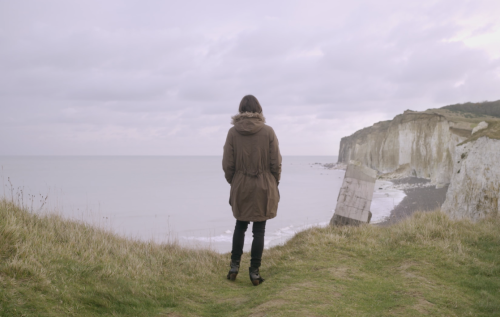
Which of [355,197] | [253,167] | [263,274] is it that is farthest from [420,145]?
[253,167]

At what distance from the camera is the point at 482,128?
10.4 metres

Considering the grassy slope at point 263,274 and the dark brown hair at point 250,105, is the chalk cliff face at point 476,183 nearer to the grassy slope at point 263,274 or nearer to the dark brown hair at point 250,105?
the grassy slope at point 263,274

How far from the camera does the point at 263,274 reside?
514 centimetres

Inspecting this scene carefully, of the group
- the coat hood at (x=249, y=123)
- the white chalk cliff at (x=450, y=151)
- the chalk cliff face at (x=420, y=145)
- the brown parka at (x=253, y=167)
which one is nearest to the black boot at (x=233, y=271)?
the brown parka at (x=253, y=167)

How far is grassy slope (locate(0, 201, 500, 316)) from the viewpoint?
341 centimetres

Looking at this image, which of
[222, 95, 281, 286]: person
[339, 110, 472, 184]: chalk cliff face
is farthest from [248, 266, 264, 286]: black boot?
[339, 110, 472, 184]: chalk cliff face

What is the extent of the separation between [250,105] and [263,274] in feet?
7.94

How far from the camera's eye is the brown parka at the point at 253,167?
14.6 ft

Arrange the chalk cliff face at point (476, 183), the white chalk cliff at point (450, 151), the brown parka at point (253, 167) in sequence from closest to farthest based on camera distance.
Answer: the brown parka at point (253, 167) < the chalk cliff face at point (476, 183) < the white chalk cliff at point (450, 151)

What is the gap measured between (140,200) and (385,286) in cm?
2596

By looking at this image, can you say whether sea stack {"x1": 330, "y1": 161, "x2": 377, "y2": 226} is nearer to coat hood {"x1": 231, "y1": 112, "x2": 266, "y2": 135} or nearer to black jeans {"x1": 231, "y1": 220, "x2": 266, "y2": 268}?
black jeans {"x1": 231, "y1": 220, "x2": 266, "y2": 268}

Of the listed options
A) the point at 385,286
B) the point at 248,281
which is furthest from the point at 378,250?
the point at 248,281

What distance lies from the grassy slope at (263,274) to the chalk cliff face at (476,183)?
69.9 inches

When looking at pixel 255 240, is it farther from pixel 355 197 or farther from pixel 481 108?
pixel 481 108
